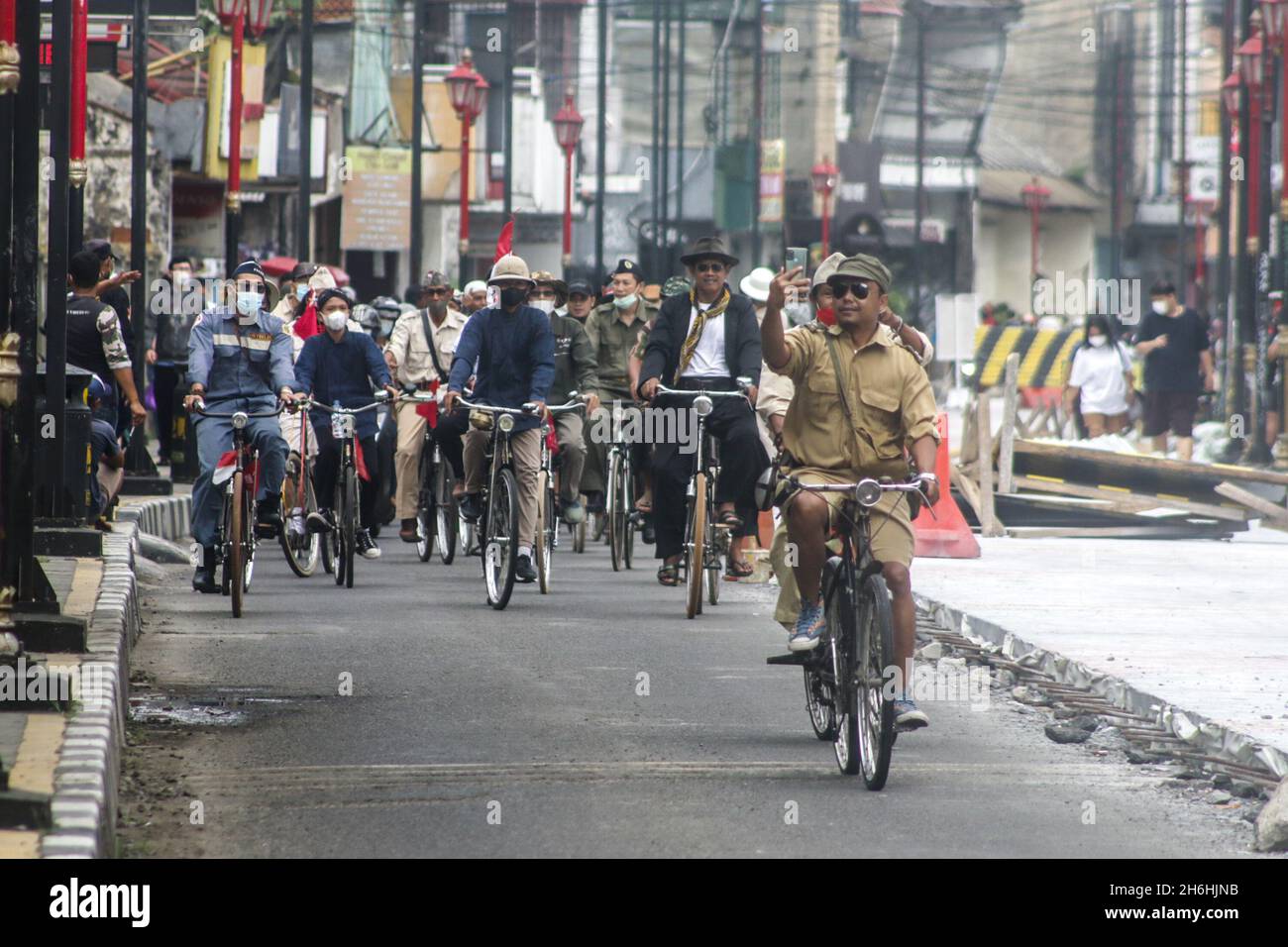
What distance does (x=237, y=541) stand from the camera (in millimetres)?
12461

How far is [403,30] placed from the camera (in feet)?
166

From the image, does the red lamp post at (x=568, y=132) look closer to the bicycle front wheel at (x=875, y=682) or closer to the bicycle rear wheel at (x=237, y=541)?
the bicycle rear wheel at (x=237, y=541)

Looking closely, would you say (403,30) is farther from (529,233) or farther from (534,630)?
(534,630)

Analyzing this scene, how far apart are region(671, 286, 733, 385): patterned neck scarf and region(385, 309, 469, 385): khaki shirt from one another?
12.7ft

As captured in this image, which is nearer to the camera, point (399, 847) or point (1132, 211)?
point (399, 847)

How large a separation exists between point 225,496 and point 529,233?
1693 inches

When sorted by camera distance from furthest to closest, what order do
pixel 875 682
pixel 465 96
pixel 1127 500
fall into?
pixel 465 96
pixel 1127 500
pixel 875 682

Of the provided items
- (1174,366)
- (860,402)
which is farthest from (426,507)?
(1174,366)

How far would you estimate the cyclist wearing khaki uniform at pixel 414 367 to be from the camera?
16.8 m

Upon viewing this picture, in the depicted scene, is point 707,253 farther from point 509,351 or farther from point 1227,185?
point 1227,185

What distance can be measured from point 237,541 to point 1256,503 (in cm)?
894

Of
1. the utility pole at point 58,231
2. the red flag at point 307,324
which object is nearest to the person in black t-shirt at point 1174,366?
the red flag at point 307,324

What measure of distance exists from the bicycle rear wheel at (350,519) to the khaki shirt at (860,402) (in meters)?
6.26
